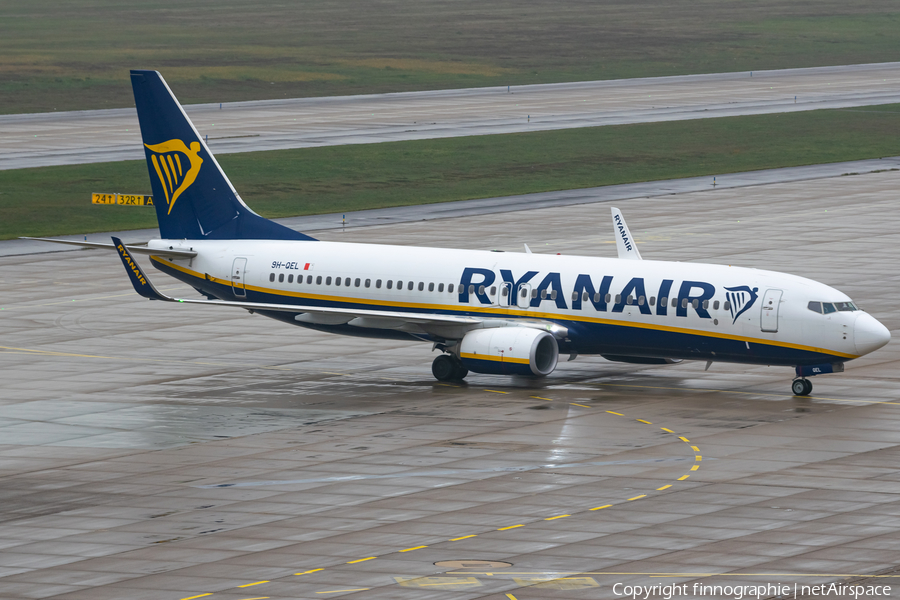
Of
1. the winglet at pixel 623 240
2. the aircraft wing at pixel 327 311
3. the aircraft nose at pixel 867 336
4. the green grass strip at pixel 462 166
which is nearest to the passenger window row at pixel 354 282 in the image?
Result: the aircraft wing at pixel 327 311

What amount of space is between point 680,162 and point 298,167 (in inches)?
1120

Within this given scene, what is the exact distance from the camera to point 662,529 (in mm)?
32406

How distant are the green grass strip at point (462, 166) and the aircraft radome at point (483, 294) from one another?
31.6 m

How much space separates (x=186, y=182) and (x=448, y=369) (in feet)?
42.9

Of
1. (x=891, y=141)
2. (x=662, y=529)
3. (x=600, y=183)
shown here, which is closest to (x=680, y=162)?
(x=600, y=183)

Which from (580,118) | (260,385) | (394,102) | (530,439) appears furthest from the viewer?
(394,102)

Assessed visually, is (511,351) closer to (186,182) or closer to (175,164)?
(186,182)

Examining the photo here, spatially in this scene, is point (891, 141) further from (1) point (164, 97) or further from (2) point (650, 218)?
(1) point (164, 97)

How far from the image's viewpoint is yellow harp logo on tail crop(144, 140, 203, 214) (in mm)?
55469

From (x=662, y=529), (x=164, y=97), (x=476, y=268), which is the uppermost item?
(x=164, y=97)

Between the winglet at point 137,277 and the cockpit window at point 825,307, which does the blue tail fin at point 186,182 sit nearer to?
the winglet at point 137,277

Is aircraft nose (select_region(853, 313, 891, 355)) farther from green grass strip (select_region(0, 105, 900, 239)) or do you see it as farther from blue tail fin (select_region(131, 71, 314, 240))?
green grass strip (select_region(0, 105, 900, 239))

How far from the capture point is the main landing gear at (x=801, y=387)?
46.5m

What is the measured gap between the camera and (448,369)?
4969 cm
